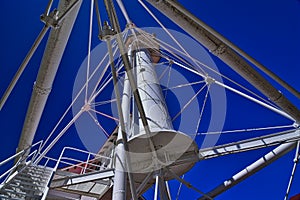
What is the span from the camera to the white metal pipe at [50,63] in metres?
6.54

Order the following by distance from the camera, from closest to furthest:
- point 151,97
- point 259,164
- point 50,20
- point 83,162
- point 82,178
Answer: point 50,20, point 259,164, point 82,178, point 151,97, point 83,162

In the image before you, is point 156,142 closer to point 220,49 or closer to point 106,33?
point 220,49

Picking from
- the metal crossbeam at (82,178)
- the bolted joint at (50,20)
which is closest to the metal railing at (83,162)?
the metal crossbeam at (82,178)

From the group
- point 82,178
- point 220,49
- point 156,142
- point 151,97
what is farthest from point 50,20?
point 82,178

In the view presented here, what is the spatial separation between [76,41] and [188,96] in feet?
21.1

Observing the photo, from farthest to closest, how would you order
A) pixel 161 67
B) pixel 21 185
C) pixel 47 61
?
pixel 161 67 → pixel 21 185 → pixel 47 61

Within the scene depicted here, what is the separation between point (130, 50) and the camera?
14484 mm

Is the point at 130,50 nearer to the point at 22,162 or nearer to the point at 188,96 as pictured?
the point at 188,96

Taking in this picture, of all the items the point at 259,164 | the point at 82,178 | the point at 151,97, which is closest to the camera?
the point at 259,164

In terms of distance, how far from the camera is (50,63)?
274 inches

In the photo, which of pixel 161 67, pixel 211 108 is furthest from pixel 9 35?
pixel 211 108

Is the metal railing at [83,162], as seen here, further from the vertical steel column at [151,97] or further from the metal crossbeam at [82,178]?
the vertical steel column at [151,97]

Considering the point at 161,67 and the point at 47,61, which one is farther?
the point at 161,67

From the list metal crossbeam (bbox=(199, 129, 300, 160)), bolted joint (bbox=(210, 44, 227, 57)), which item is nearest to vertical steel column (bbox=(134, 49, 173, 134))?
metal crossbeam (bbox=(199, 129, 300, 160))
